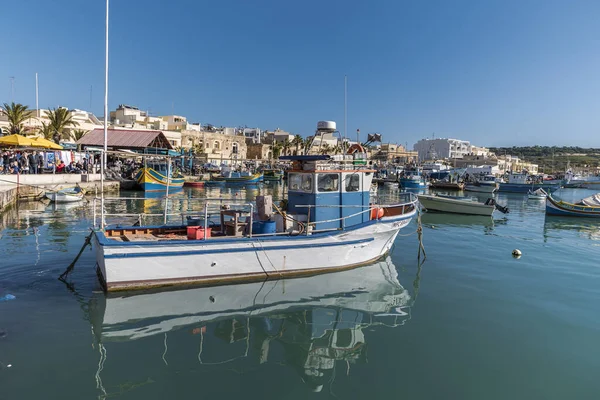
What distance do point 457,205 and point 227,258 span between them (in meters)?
22.7

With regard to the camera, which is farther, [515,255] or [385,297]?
[515,255]

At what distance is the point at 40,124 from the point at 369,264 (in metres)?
55.9

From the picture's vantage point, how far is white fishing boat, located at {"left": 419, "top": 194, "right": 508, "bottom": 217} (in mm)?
27886

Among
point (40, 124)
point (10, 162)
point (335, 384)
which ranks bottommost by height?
point (335, 384)

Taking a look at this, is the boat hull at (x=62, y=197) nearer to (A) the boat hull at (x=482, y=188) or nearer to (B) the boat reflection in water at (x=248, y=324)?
(B) the boat reflection in water at (x=248, y=324)

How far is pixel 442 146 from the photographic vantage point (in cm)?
12925

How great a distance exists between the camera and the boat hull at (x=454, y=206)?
27.9 m

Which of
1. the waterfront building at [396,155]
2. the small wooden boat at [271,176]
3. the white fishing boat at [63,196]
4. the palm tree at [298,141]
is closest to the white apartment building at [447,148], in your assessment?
the waterfront building at [396,155]

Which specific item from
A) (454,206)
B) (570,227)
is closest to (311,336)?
(570,227)

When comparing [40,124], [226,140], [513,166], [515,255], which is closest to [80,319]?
[515,255]

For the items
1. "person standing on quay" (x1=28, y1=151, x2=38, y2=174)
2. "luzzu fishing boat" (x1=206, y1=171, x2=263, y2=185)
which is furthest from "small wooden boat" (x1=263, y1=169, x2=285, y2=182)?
"person standing on quay" (x1=28, y1=151, x2=38, y2=174)

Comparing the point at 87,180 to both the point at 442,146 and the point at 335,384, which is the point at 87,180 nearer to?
the point at 335,384

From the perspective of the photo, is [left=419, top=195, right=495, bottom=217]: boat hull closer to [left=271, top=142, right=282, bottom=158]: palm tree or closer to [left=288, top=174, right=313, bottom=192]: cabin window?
[left=288, top=174, right=313, bottom=192]: cabin window

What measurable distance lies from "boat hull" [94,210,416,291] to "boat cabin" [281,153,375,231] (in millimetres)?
738
